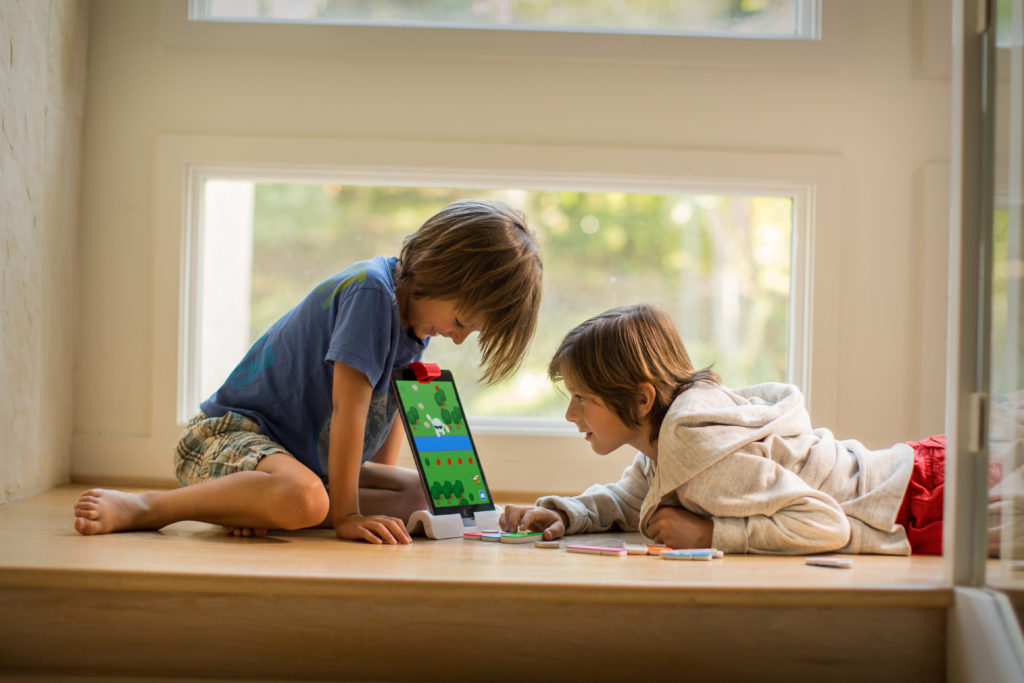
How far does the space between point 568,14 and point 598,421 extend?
101 cm

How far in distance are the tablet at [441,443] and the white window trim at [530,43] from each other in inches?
30.5

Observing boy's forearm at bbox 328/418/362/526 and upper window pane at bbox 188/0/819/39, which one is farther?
upper window pane at bbox 188/0/819/39

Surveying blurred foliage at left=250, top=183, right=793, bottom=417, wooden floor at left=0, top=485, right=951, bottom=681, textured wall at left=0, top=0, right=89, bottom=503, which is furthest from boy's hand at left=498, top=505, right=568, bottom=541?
textured wall at left=0, top=0, right=89, bottom=503

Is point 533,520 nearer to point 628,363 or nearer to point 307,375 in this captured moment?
point 628,363

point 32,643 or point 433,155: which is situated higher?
point 433,155

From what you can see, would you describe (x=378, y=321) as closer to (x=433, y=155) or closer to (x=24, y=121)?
(x=433, y=155)

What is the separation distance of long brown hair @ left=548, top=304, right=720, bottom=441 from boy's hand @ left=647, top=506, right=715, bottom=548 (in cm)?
14

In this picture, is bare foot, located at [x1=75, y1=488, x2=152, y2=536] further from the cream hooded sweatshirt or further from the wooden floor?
the cream hooded sweatshirt

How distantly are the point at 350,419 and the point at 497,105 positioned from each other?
91cm

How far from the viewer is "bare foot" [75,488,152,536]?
49.2 inches

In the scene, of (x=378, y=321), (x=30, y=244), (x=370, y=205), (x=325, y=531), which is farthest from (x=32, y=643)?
(x=370, y=205)

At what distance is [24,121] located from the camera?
1.65m

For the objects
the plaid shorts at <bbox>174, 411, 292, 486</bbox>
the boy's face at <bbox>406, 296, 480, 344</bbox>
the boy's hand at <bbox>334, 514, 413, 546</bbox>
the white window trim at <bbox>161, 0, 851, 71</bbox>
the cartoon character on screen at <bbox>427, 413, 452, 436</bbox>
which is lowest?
the boy's hand at <bbox>334, 514, 413, 546</bbox>

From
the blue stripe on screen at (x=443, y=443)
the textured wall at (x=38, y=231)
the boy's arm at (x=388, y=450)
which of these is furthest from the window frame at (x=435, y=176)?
the blue stripe on screen at (x=443, y=443)
